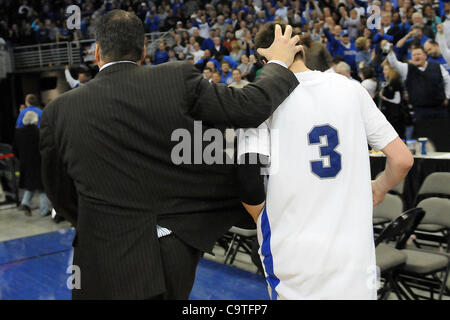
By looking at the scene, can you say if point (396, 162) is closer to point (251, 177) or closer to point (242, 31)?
point (251, 177)

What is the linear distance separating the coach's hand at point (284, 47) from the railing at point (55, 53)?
534 inches

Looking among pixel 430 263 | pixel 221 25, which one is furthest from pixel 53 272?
pixel 221 25

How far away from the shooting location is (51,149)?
1797mm

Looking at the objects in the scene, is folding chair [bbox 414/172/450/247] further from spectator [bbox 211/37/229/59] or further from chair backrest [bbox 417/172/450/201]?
spectator [bbox 211/37/229/59]

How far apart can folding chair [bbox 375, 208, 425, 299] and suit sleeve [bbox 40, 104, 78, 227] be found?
2.40m

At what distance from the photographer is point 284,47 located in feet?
6.16

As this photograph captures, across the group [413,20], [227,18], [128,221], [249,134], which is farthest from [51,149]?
[227,18]

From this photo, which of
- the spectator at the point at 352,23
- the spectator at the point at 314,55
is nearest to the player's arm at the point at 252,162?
the spectator at the point at 314,55

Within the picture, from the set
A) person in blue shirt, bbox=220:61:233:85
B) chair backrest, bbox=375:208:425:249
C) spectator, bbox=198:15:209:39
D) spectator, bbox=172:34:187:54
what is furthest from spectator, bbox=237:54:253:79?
chair backrest, bbox=375:208:425:249

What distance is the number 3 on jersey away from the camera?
5.96 feet

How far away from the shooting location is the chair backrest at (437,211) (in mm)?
4254

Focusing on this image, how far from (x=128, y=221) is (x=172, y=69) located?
1.75 feet

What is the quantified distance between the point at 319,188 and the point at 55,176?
96cm

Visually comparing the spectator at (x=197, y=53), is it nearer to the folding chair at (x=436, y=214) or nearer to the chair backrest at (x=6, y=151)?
the chair backrest at (x=6, y=151)
